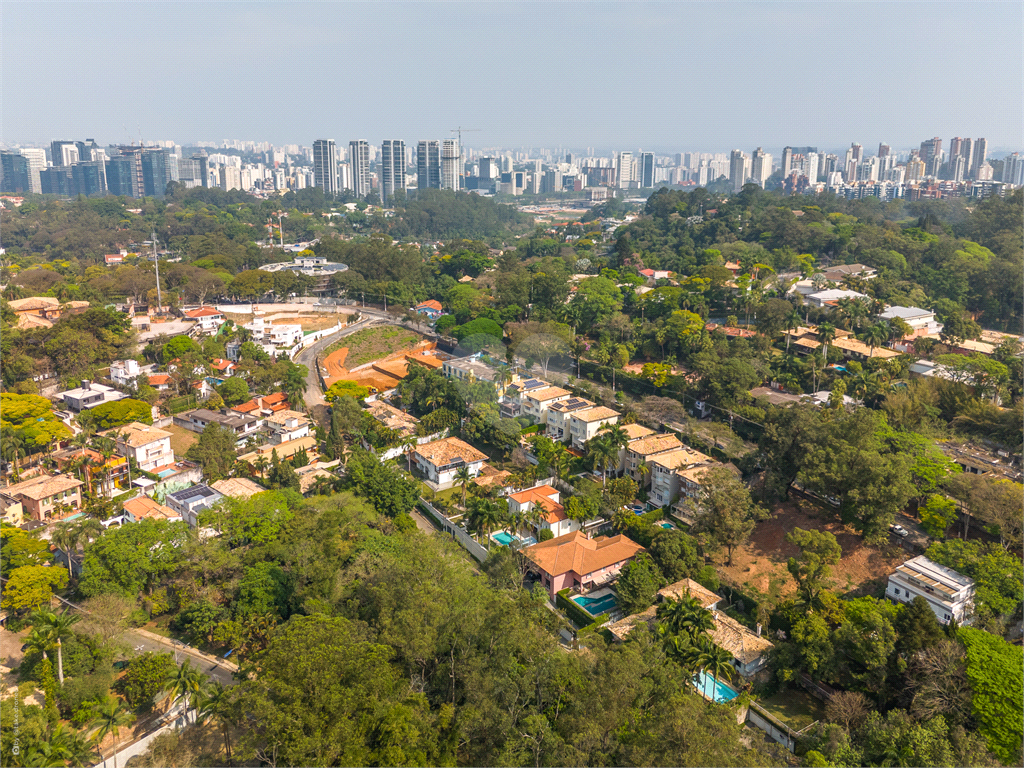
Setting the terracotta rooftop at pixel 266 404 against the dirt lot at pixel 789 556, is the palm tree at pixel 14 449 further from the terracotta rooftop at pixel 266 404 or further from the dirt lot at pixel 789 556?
the dirt lot at pixel 789 556

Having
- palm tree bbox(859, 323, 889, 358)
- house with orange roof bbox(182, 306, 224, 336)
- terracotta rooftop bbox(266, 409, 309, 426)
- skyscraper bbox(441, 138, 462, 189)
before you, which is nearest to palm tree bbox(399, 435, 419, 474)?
terracotta rooftop bbox(266, 409, 309, 426)

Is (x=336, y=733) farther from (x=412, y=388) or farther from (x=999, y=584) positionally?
(x=412, y=388)

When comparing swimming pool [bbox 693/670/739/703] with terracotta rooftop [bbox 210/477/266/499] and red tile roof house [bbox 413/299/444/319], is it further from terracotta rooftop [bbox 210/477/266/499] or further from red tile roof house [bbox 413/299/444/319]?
red tile roof house [bbox 413/299/444/319]

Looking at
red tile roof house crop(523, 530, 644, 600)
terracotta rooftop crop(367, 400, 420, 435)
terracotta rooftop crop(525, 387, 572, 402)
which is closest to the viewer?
red tile roof house crop(523, 530, 644, 600)

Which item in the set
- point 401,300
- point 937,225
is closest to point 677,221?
point 937,225

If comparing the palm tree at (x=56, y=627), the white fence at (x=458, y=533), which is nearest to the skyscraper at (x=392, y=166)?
the white fence at (x=458, y=533)

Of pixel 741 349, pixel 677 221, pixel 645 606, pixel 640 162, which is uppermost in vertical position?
pixel 640 162

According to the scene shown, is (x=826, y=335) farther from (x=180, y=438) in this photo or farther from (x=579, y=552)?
(x=180, y=438)
